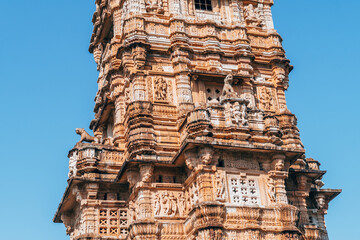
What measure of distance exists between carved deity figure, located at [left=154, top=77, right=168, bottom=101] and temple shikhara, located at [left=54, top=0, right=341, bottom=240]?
5 cm

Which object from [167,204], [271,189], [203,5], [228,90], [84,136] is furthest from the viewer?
[203,5]

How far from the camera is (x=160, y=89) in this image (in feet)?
81.1

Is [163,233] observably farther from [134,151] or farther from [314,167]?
[314,167]

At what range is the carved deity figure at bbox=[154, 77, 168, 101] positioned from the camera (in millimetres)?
24562

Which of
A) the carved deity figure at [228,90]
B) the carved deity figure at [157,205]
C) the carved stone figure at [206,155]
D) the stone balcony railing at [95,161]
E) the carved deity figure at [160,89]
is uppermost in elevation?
the carved deity figure at [160,89]

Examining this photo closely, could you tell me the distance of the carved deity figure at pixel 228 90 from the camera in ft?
73.6

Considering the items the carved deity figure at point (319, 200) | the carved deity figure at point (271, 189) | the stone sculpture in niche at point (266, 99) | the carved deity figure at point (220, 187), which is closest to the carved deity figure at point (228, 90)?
the stone sculpture in niche at point (266, 99)

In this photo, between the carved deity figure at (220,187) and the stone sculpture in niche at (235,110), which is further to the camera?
the stone sculpture in niche at (235,110)

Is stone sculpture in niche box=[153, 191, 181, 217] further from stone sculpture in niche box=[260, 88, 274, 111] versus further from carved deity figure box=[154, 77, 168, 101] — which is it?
stone sculpture in niche box=[260, 88, 274, 111]

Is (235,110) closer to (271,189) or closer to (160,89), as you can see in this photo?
(271,189)

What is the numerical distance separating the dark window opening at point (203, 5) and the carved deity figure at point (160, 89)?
5.53 meters

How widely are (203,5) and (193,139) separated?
10.4 meters

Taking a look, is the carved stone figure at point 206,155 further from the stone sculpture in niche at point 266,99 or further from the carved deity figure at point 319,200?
the carved deity figure at point 319,200

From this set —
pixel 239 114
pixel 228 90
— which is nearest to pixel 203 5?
pixel 228 90
